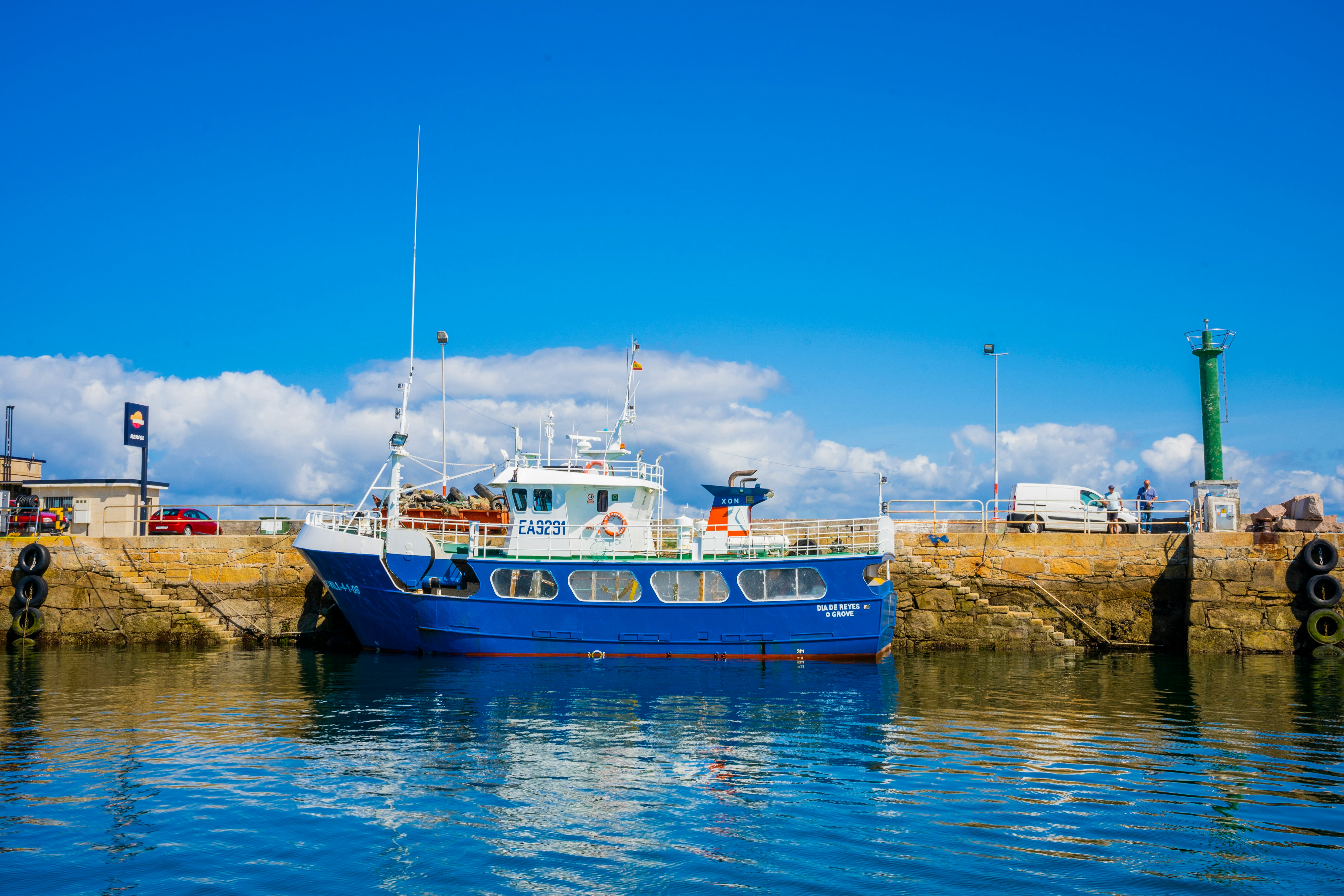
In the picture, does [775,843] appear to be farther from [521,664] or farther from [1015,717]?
[521,664]

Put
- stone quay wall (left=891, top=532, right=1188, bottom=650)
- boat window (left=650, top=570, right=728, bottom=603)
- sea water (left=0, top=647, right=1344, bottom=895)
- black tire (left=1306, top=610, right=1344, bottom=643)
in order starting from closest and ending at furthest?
1. sea water (left=0, top=647, right=1344, bottom=895)
2. boat window (left=650, top=570, right=728, bottom=603)
3. black tire (left=1306, top=610, right=1344, bottom=643)
4. stone quay wall (left=891, top=532, right=1188, bottom=650)

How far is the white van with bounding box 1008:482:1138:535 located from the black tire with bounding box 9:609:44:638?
28.8 meters

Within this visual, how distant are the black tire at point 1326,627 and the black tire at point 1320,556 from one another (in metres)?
1.08

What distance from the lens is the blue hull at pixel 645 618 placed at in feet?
76.5

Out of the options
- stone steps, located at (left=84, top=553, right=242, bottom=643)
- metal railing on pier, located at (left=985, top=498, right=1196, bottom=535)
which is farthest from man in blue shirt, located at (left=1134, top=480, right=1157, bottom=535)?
stone steps, located at (left=84, top=553, right=242, bottom=643)

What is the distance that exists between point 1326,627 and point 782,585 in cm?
1455

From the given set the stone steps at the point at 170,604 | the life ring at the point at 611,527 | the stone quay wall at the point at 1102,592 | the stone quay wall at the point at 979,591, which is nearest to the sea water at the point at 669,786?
the life ring at the point at 611,527

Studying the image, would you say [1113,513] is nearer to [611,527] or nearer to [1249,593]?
[1249,593]

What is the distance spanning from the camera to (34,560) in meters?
27.7

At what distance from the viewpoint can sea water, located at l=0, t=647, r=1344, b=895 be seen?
8.43 meters

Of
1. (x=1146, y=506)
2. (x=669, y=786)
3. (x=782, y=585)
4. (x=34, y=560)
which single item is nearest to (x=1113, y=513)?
(x=1146, y=506)

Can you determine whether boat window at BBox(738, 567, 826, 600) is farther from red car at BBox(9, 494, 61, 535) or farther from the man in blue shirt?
red car at BBox(9, 494, 61, 535)

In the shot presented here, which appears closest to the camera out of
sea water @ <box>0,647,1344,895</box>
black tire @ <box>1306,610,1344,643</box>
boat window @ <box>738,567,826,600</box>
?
sea water @ <box>0,647,1344,895</box>

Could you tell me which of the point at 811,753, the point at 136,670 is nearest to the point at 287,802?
the point at 811,753
